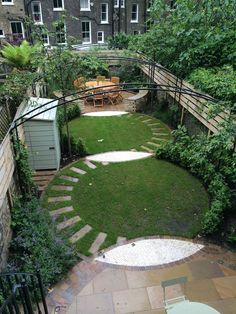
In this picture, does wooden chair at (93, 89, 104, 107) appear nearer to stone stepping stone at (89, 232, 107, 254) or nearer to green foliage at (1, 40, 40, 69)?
green foliage at (1, 40, 40, 69)

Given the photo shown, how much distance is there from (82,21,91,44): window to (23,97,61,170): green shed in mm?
18886

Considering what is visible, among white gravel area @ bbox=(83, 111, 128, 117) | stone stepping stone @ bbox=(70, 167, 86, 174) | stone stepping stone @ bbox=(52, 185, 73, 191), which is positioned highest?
white gravel area @ bbox=(83, 111, 128, 117)

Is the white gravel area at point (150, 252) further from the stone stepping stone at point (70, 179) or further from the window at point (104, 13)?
the window at point (104, 13)

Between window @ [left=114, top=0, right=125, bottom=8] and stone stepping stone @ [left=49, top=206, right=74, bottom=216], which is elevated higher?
window @ [left=114, top=0, right=125, bottom=8]

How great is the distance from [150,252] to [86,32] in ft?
77.0

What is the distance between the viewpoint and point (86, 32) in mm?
24797

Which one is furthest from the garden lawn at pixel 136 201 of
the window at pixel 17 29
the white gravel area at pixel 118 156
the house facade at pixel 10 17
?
the window at pixel 17 29

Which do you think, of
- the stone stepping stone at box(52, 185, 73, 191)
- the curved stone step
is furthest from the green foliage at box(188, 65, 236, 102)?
the curved stone step

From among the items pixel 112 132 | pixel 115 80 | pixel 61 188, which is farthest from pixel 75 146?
pixel 115 80

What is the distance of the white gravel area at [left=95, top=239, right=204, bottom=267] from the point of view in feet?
18.3

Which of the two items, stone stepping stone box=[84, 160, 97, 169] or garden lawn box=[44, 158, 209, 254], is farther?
stone stepping stone box=[84, 160, 97, 169]

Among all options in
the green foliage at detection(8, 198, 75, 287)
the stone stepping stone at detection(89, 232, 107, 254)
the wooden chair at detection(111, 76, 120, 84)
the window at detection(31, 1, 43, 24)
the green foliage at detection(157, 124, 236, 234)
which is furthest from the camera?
the window at detection(31, 1, 43, 24)

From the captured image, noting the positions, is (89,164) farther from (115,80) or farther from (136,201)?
(115,80)

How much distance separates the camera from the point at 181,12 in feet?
32.6
